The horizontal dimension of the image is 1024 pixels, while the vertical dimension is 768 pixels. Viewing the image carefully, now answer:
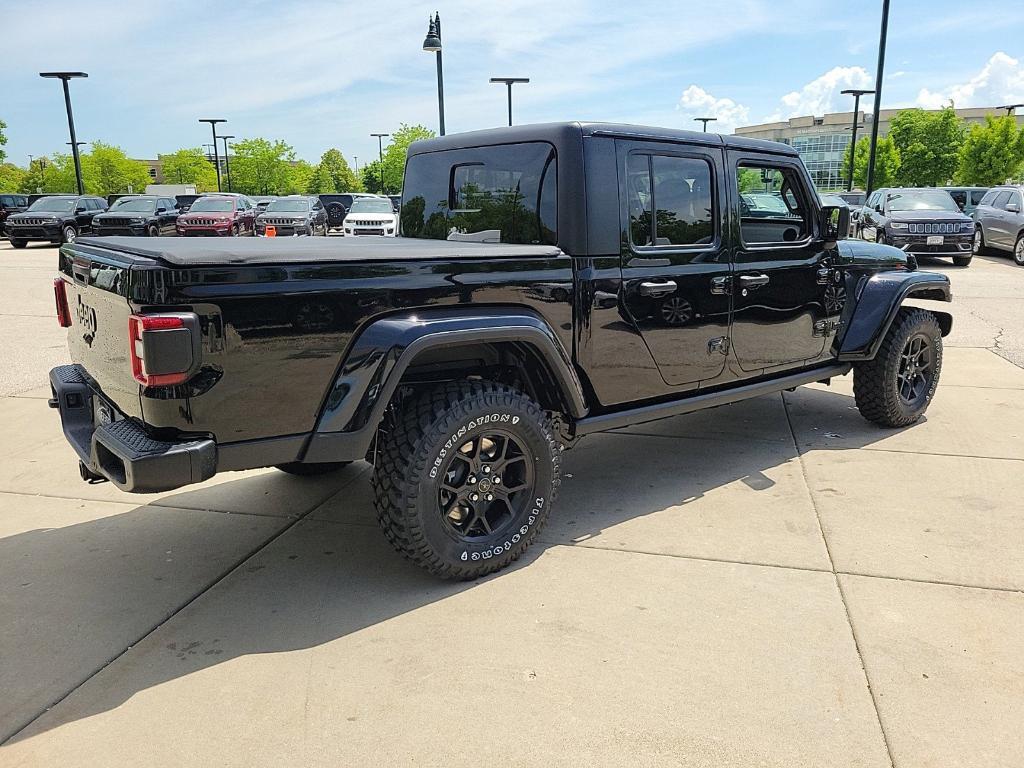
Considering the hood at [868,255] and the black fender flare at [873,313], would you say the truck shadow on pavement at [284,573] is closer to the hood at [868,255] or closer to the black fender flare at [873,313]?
the black fender flare at [873,313]

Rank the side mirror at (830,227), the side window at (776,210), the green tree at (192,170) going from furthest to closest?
the green tree at (192,170)
the side mirror at (830,227)
the side window at (776,210)

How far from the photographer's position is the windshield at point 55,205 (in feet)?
81.7

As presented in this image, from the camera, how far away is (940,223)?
16.0 m

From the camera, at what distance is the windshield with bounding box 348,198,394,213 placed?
70.8ft

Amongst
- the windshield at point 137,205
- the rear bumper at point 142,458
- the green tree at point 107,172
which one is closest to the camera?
the rear bumper at point 142,458

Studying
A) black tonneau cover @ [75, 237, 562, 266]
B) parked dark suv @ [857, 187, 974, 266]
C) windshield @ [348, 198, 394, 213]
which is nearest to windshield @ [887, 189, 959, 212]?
parked dark suv @ [857, 187, 974, 266]

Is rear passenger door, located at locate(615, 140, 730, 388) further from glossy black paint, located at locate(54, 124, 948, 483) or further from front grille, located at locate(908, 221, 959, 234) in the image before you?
front grille, located at locate(908, 221, 959, 234)

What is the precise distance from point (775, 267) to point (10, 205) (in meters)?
32.8

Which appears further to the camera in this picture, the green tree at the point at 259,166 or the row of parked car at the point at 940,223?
the green tree at the point at 259,166

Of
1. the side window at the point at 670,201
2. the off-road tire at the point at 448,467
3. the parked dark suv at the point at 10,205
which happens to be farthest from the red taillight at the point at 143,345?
the parked dark suv at the point at 10,205

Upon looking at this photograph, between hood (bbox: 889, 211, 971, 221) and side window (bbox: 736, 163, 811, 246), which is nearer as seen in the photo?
side window (bbox: 736, 163, 811, 246)

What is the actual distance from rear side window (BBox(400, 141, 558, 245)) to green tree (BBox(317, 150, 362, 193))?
9521 cm

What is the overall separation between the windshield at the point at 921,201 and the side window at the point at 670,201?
14561mm

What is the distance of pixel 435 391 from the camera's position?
321 centimetres
